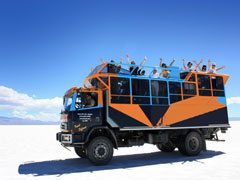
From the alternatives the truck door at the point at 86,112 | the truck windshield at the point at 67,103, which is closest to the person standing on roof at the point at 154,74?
the truck door at the point at 86,112

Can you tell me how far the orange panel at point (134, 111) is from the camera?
9121 mm

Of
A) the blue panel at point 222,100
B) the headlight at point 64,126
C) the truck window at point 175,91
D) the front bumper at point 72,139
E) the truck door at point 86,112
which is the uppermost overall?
the truck window at point 175,91

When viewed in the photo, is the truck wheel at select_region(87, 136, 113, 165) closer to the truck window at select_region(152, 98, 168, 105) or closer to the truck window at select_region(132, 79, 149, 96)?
the truck window at select_region(132, 79, 149, 96)

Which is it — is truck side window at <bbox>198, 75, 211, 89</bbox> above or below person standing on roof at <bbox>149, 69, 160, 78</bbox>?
below

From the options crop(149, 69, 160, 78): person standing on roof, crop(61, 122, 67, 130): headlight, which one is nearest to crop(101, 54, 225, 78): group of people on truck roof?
crop(149, 69, 160, 78): person standing on roof

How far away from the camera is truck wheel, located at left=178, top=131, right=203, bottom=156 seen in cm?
1059

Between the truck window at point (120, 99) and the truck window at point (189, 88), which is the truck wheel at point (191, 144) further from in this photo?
the truck window at point (120, 99)

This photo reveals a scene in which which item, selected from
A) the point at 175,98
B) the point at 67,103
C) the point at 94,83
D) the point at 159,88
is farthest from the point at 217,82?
the point at 67,103

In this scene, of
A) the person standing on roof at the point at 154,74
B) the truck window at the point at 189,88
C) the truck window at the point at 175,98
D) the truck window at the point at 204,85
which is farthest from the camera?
the truck window at the point at 204,85

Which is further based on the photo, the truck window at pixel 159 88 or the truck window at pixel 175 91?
the truck window at pixel 175 91

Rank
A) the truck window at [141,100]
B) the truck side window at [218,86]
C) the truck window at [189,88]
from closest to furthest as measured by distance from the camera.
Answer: the truck window at [141,100], the truck window at [189,88], the truck side window at [218,86]

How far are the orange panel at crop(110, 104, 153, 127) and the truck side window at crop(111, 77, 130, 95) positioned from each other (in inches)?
21.6

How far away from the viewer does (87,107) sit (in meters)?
8.86

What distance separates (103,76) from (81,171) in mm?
3832
